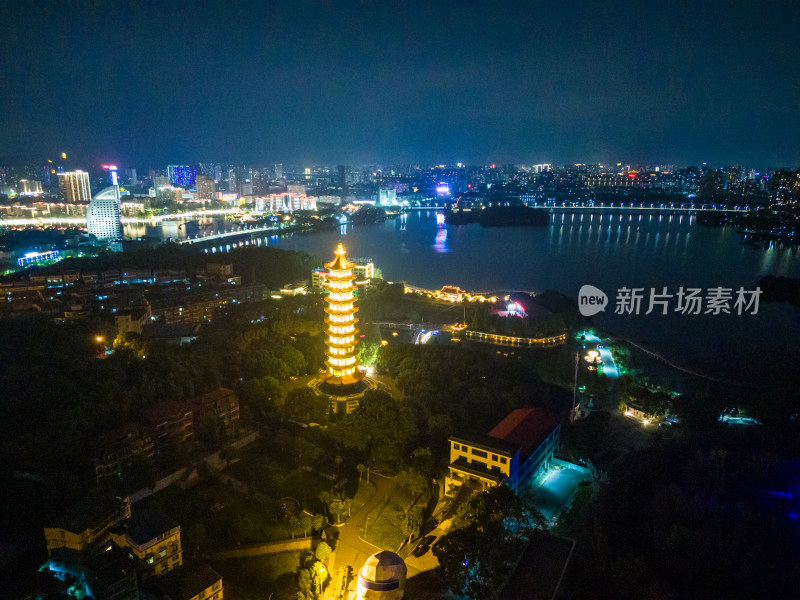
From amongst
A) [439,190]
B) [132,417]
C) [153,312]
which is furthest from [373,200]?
[132,417]

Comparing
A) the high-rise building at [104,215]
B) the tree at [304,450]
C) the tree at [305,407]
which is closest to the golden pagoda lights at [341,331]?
the tree at [305,407]

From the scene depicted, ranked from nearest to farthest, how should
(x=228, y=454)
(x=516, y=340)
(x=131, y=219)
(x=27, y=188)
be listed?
(x=228, y=454) < (x=516, y=340) < (x=131, y=219) < (x=27, y=188)

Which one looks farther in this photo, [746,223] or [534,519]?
[746,223]

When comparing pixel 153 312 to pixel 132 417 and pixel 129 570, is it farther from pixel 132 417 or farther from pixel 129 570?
pixel 129 570

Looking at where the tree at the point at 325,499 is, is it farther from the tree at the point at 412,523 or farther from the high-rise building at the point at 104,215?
the high-rise building at the point at 104,215

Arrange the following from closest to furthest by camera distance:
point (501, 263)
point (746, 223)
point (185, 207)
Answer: point (501, 263) → point (746, 223) → point (185, 207)

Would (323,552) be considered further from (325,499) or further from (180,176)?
(180,176)

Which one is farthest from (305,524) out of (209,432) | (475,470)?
(209,432)
